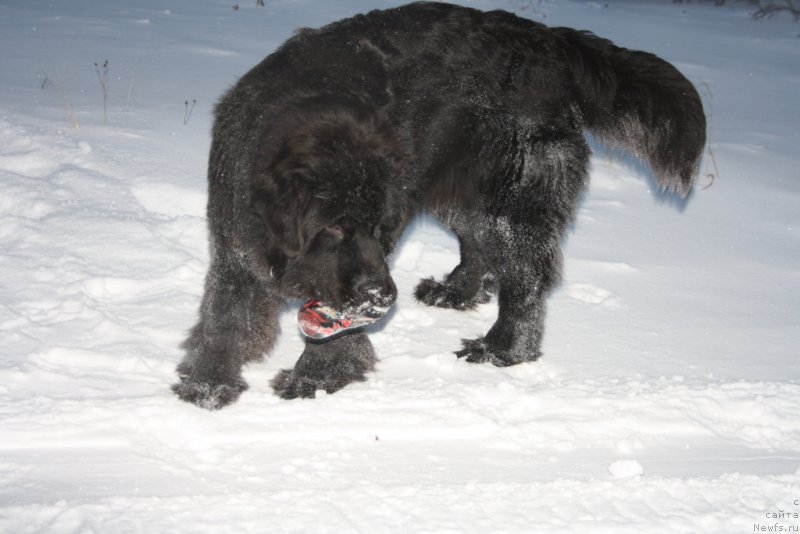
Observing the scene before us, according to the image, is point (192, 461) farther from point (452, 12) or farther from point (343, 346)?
point (452, 12)

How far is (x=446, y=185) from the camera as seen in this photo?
3.34 meters

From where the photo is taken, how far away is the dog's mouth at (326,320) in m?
2.73

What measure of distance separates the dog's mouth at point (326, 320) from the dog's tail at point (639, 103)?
52.5 inches

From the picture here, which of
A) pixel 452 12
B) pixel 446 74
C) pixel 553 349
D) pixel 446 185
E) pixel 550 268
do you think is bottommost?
pixel 553 349

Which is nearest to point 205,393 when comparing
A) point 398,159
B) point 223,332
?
point 223,332

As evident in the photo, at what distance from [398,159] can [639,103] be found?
1.19 m

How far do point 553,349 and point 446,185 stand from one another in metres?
0.88

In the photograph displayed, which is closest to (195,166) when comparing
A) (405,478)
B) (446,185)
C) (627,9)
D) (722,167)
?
(446,185)

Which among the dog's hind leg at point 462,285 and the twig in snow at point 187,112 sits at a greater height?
the twig in snow at point 187,112

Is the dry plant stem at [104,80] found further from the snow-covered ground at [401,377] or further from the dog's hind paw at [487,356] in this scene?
the dog's hind paw at [487,356]

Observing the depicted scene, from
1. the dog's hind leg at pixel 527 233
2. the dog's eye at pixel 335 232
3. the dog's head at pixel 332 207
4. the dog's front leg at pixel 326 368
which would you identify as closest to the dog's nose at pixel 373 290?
the dog's head at pixel 332 207

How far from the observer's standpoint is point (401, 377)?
3213mm

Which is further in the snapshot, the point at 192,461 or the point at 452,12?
the point at 452,12

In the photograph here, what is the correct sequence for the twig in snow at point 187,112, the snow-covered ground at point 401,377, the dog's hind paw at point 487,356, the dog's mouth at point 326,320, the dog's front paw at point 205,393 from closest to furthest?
→ the snow-covered ground at point 401,377 → the dog's mouth at point 326,320 → the dog's front paw at point 205,393 → the dog's hind paw at point 487,356 → the twig in snow at point 187,112
